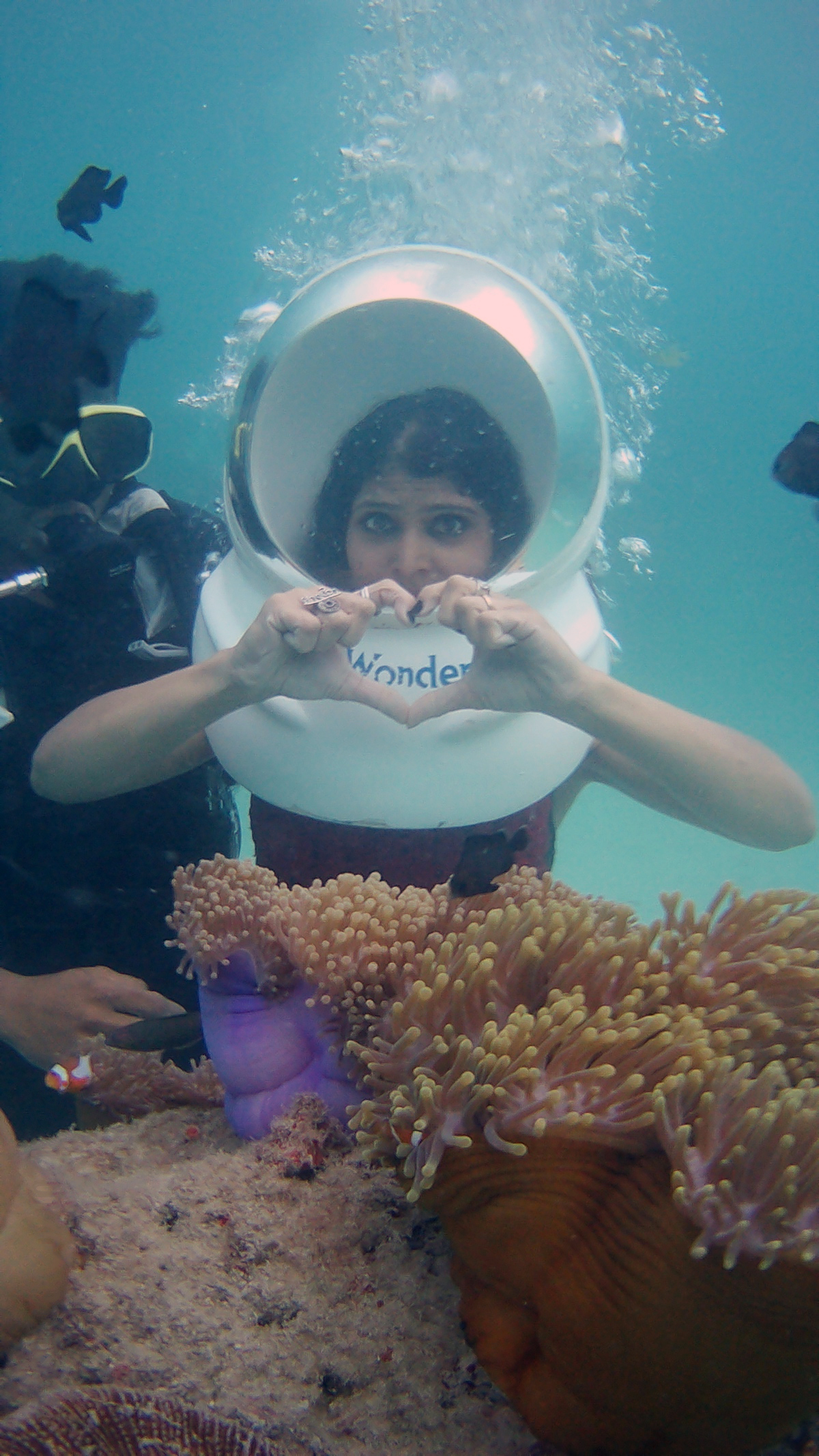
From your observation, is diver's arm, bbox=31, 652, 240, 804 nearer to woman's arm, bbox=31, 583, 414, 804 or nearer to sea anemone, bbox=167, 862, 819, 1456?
woman's arm, bbox=31, 583, 414, 804

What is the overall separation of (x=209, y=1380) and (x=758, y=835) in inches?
83.0

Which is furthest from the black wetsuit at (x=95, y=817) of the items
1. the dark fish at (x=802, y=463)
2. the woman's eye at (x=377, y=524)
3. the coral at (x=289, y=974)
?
the dark fish at (x=802, y=463)

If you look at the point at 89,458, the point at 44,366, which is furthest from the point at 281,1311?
the point at 44,366

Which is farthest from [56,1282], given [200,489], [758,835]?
[200,489]

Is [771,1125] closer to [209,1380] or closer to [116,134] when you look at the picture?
[209,1380]

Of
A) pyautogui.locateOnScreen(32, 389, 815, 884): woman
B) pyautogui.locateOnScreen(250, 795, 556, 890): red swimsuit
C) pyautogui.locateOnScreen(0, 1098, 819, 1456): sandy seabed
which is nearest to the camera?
pyautogui.locateOnScreen(0, 1098, 819, 1456): sandy seabed

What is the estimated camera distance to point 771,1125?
994mm

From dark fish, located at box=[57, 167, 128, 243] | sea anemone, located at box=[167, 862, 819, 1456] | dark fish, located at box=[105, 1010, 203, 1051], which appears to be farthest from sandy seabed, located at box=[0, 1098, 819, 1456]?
dark fish, located at box=[57, 167, 128, 243]

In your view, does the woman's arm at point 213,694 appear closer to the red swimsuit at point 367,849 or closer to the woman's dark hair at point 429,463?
the red swimsuit at point 367,849

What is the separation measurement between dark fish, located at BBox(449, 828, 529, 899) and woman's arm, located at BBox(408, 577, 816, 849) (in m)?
0.60

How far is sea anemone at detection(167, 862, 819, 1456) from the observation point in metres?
0.96

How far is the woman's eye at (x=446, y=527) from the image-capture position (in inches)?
105

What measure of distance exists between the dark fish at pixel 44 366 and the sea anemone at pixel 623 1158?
267 cm

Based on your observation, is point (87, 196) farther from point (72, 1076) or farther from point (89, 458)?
point (72, 1076)
